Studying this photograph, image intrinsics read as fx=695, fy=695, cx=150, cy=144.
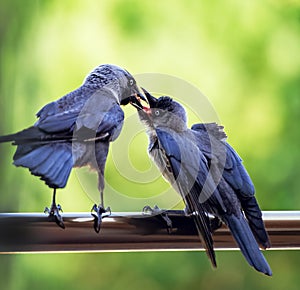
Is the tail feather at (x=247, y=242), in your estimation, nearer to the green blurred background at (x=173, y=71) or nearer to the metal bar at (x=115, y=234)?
the metal bar at (x=115, y=234)

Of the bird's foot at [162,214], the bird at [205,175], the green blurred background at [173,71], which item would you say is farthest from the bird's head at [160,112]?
the green blurred background at [173,71]

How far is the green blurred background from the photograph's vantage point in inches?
82.4

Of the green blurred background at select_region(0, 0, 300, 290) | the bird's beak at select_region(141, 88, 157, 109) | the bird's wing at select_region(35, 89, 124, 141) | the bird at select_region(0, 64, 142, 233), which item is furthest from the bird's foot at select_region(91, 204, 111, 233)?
the green blurred background at select_region(0, 0, 300, 290)

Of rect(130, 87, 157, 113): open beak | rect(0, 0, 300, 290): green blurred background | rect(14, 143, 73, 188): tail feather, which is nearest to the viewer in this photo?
rect(14, 143, 73, 188): tail feather

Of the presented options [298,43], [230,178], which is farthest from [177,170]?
→ [298,43]

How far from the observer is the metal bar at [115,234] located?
111 cm

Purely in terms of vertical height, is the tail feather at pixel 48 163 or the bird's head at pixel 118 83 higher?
the bird's head at pixel 118 83

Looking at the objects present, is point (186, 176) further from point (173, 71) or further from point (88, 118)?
point (173, 71)

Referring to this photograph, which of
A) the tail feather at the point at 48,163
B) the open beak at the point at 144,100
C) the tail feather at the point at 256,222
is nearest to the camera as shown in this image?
the tail feather at the point at 48,163

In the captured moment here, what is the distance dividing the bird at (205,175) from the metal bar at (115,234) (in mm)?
26

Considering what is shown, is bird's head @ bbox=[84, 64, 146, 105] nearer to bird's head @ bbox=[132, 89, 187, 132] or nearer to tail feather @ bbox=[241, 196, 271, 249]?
bird's head @ bbox=[132, 89, 187, 132]

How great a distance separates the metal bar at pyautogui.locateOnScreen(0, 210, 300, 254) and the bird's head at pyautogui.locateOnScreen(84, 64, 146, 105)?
0.25 m

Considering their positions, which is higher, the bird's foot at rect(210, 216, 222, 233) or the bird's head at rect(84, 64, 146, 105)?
the bird's head at rect(84, 64, 146, 105)

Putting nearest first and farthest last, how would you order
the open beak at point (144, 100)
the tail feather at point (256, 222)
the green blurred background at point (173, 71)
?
the tail feather at point (256, 222)
the open beak at point (144, 100)
the green blurred background at point (173, 71)
